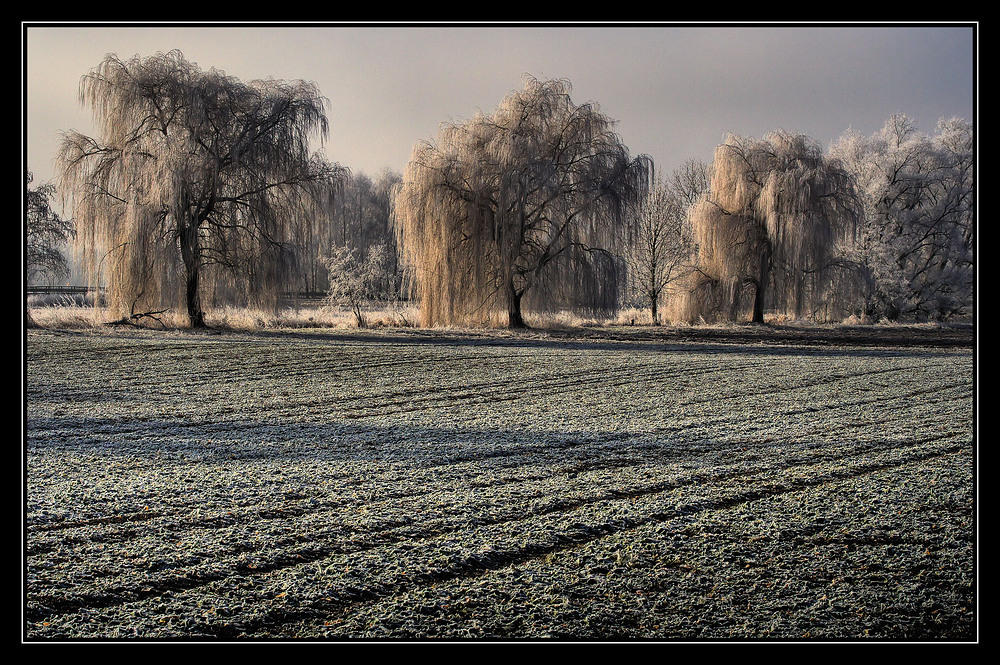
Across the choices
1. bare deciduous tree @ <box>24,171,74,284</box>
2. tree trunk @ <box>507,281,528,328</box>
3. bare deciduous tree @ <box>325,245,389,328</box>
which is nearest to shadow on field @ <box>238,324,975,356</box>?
tree trunk @ <box>507,281,528,328</box>

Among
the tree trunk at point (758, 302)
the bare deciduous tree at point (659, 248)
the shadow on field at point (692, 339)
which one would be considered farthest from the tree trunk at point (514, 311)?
the tree trunk at point (758, 302)

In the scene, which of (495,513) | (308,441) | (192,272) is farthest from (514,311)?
(495,513)

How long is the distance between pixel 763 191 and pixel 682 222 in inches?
234

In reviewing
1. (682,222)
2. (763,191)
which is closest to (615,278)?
(763,191)

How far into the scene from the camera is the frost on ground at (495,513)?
312 cm

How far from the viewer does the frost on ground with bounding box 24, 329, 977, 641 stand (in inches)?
123

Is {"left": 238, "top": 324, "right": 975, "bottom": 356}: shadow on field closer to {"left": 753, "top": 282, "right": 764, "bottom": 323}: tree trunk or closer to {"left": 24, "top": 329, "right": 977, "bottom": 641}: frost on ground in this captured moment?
{"left": 753, "top": 282, "right": 764, "bottom": 323}: tree trunk

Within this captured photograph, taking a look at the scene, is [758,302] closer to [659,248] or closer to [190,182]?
[659,248]

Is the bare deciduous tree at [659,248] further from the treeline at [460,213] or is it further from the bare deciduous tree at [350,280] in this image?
the bare deciduous tree at [350,280]

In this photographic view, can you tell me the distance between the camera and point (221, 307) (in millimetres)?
21344

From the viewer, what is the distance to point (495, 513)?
14.6 feet

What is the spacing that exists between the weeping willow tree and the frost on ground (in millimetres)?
16078
